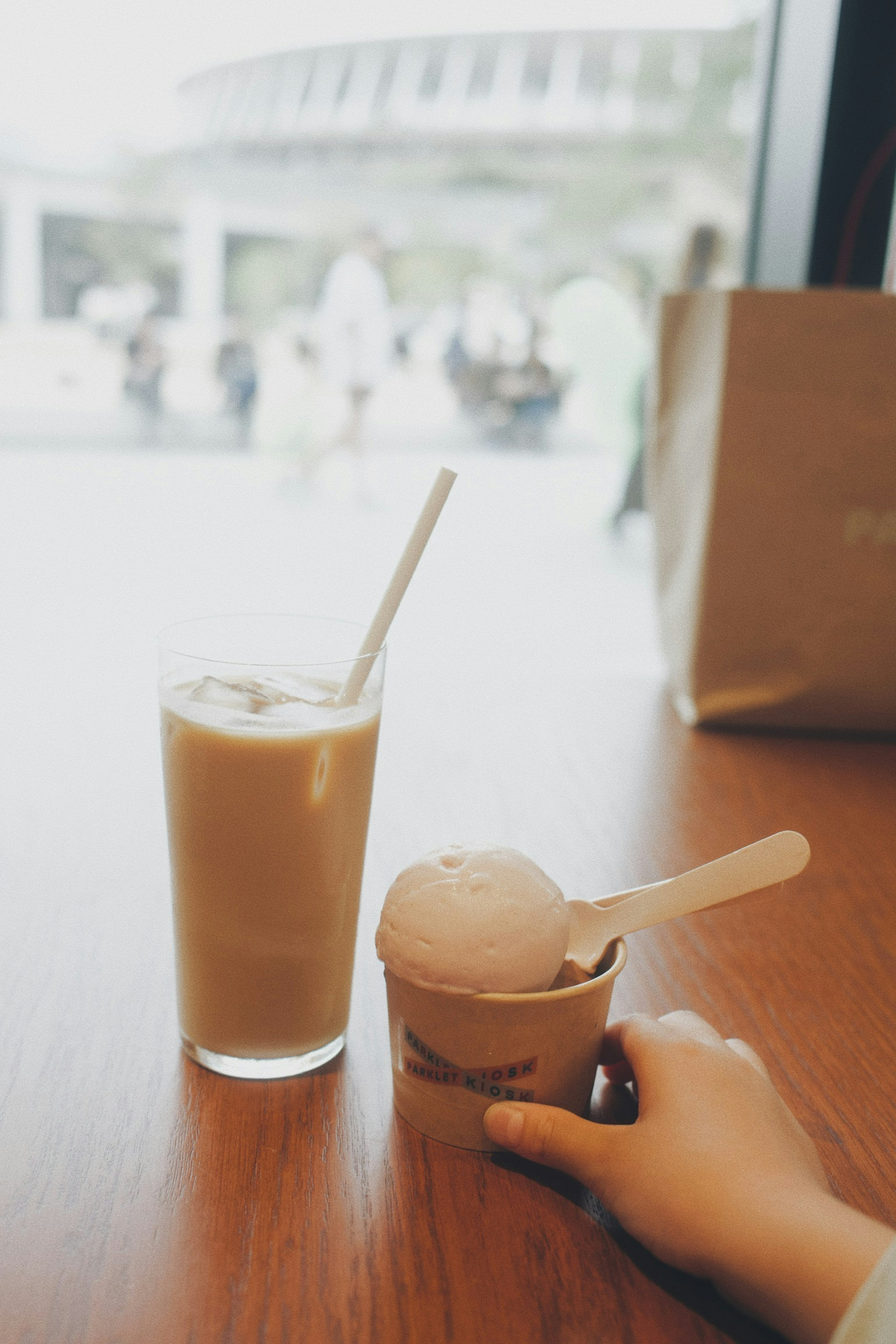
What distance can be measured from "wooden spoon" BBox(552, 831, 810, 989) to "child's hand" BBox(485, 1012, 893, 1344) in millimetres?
38

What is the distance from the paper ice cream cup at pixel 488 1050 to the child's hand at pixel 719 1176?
1 centimetres

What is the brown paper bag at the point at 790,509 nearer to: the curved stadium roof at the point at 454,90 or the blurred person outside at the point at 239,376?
the curved stadium roof at the point at 454,90

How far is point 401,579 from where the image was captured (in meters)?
0.49

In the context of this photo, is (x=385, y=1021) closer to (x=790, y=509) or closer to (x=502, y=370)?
(x=790, y=509)

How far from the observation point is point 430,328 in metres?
3.59

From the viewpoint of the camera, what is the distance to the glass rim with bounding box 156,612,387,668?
48cm

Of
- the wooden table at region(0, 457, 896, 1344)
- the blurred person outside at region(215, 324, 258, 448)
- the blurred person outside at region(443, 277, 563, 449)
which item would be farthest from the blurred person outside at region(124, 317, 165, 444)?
the wooden table at region(0, 457, 896, 1344)

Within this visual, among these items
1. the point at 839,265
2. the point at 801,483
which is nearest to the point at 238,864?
the point at 801,483

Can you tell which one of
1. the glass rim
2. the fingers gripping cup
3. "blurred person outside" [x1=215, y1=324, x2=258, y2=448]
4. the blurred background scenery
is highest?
the blurred background scenery

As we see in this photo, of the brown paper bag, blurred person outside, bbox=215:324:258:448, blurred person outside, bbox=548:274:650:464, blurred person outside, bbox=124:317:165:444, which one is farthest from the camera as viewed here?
blurred person outside, bbox=215:324:258:448

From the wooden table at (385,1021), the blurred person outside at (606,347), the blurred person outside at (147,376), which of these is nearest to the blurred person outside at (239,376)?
the blurred person outside at (147,376)

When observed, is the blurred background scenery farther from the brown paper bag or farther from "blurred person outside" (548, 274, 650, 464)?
the brown paper bag

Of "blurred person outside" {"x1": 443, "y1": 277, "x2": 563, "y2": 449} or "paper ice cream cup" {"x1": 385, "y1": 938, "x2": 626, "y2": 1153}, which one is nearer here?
"paper ice cream cup" {"x1": 385, "y1": 938, "x2": 626, "y2": 1153}

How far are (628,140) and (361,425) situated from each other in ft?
4.10
